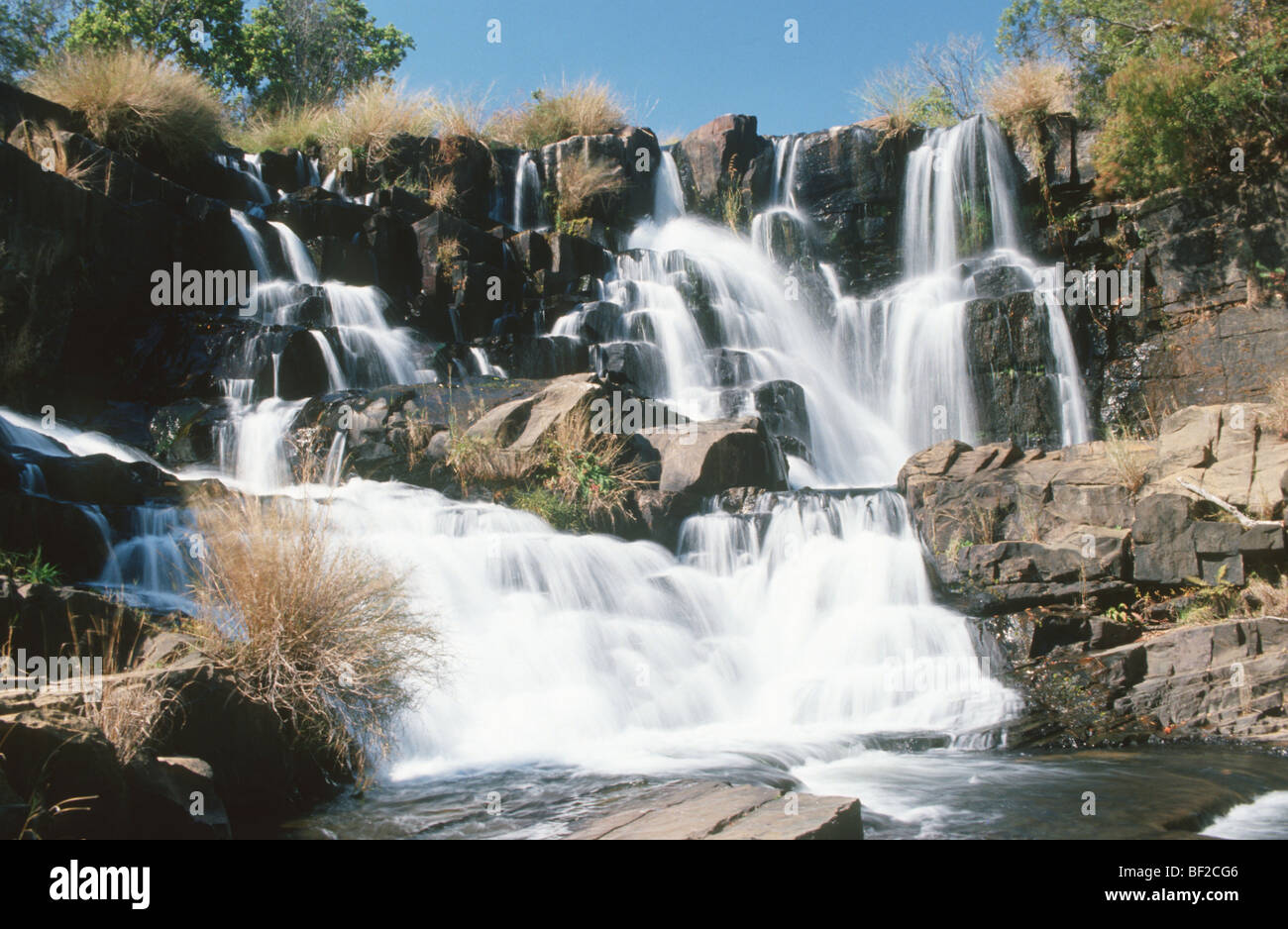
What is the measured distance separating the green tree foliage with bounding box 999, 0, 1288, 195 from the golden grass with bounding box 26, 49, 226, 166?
14.2 meters

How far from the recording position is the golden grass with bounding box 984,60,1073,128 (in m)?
16.0

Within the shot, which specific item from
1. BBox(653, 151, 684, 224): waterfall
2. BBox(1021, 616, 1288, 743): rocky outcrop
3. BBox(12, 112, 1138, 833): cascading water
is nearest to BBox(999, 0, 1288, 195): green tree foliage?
BBox(12, 112, 1138, 833): cascading water

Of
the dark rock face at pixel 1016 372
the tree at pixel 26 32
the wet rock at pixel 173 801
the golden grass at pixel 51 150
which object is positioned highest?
the tree at pixel 26 32

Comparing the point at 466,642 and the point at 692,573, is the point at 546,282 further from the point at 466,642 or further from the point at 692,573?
the point at 466,642

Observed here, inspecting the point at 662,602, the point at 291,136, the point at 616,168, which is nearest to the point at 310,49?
the point at 291,136

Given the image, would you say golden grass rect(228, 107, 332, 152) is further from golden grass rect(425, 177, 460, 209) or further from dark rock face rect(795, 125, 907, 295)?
dark rock face rect(795, 125, 907, 295)

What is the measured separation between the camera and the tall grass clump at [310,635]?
4988mm

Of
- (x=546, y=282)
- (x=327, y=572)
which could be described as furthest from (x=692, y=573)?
(x=546, y=282)

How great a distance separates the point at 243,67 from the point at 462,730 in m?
27.6

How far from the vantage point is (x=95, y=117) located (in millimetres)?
13484

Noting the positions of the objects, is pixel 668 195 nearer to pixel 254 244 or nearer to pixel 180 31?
pixel 254 244

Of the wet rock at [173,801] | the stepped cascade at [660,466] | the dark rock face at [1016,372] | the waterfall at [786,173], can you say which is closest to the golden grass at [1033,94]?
the stepped cascade at [660,466]

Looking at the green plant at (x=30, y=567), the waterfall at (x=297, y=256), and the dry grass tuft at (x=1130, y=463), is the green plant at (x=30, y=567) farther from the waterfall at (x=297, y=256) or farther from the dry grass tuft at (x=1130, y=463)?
the dry grass tuft at (x=1130, y=463)

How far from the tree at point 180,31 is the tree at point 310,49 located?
50cm
